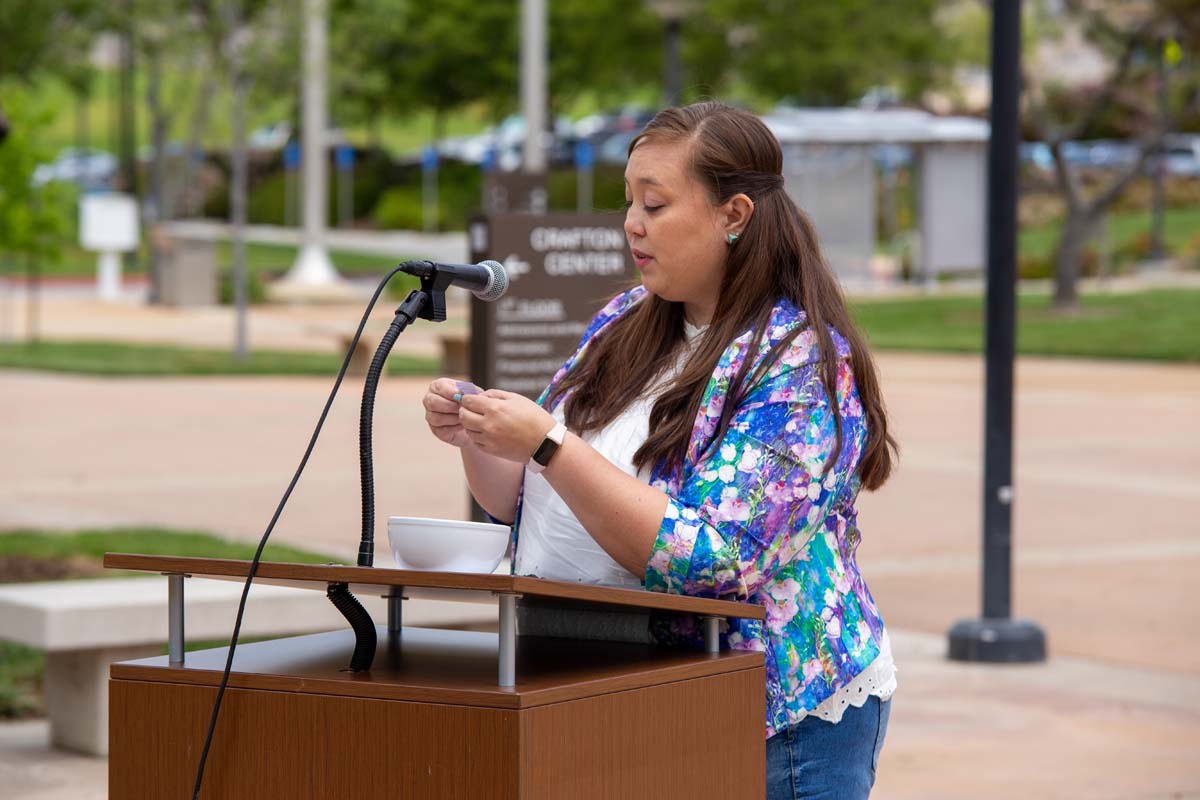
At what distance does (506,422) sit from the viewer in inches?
96.9

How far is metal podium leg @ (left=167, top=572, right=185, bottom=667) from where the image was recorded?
250 cm

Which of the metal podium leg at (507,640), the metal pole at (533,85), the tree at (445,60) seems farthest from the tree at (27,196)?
the tree at (445,60)

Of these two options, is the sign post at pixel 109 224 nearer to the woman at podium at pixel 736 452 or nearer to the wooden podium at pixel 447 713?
the woman at podium at pixel 736 452

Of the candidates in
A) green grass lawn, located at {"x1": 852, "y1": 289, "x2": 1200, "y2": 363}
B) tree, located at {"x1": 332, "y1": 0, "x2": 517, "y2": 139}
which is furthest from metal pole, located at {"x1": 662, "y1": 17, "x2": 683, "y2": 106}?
tree, located at {"x1": 332, "y1": 0, "x2": 517, "y2": 139}

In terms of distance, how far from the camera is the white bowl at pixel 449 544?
247 cm

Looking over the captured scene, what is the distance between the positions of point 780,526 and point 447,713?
0.58 meters

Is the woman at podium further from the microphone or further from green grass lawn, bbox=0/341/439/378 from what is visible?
green grass lawn, bbox=0/341/439/378

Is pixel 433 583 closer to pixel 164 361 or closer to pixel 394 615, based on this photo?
pixel 394 615

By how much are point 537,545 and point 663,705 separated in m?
0.42

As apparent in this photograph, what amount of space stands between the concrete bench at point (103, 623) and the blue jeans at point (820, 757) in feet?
11.2

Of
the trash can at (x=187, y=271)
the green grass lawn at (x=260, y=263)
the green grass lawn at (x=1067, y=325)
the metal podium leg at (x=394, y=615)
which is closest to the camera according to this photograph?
the metal podium leg at (x=394, y=615)

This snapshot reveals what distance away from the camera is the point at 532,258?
28.5ft

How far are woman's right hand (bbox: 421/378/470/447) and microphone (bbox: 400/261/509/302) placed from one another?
132mm

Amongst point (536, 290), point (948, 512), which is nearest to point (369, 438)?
point (536, 290)
